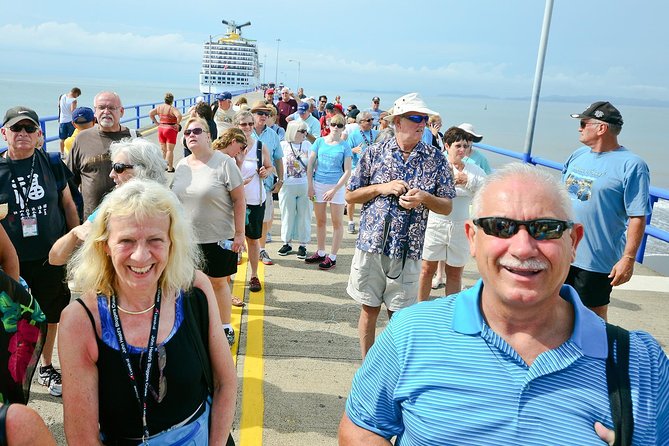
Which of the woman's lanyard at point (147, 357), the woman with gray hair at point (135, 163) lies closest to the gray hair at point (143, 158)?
the woman with gray hair at point (135, 163)

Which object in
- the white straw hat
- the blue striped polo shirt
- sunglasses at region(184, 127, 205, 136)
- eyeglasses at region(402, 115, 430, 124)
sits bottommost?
the blue striped polo shirt

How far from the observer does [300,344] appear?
447 centimetres

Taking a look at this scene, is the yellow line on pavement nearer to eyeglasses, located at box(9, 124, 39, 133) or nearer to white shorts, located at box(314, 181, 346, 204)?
white shorts, located at box(314, 181, 346, 204)

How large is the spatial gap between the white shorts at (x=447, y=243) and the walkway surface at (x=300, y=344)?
0.87 meters

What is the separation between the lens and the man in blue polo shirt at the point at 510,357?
4.69 feet

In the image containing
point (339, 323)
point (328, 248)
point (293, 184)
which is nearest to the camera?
point (339, 323)

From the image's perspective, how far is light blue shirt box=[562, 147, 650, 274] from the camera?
11.9ft

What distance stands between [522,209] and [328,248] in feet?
18.5

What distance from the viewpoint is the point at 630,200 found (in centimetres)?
366

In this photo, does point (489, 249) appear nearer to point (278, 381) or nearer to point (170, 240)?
point (170, 240)

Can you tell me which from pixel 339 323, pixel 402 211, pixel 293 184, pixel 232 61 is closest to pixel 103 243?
pixel 402 211

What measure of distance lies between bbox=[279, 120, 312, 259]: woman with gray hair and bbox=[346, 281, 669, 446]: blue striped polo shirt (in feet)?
15.9

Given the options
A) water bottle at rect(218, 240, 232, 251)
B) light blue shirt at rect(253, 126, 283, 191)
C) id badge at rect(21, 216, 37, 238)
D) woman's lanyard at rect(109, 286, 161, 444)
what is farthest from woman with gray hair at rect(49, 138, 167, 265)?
light blue shirt at rect(253, 126, 283, 191)

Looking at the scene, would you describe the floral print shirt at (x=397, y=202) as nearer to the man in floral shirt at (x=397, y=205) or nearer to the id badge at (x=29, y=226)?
the man in floral shirt at (x=397, y=205)
